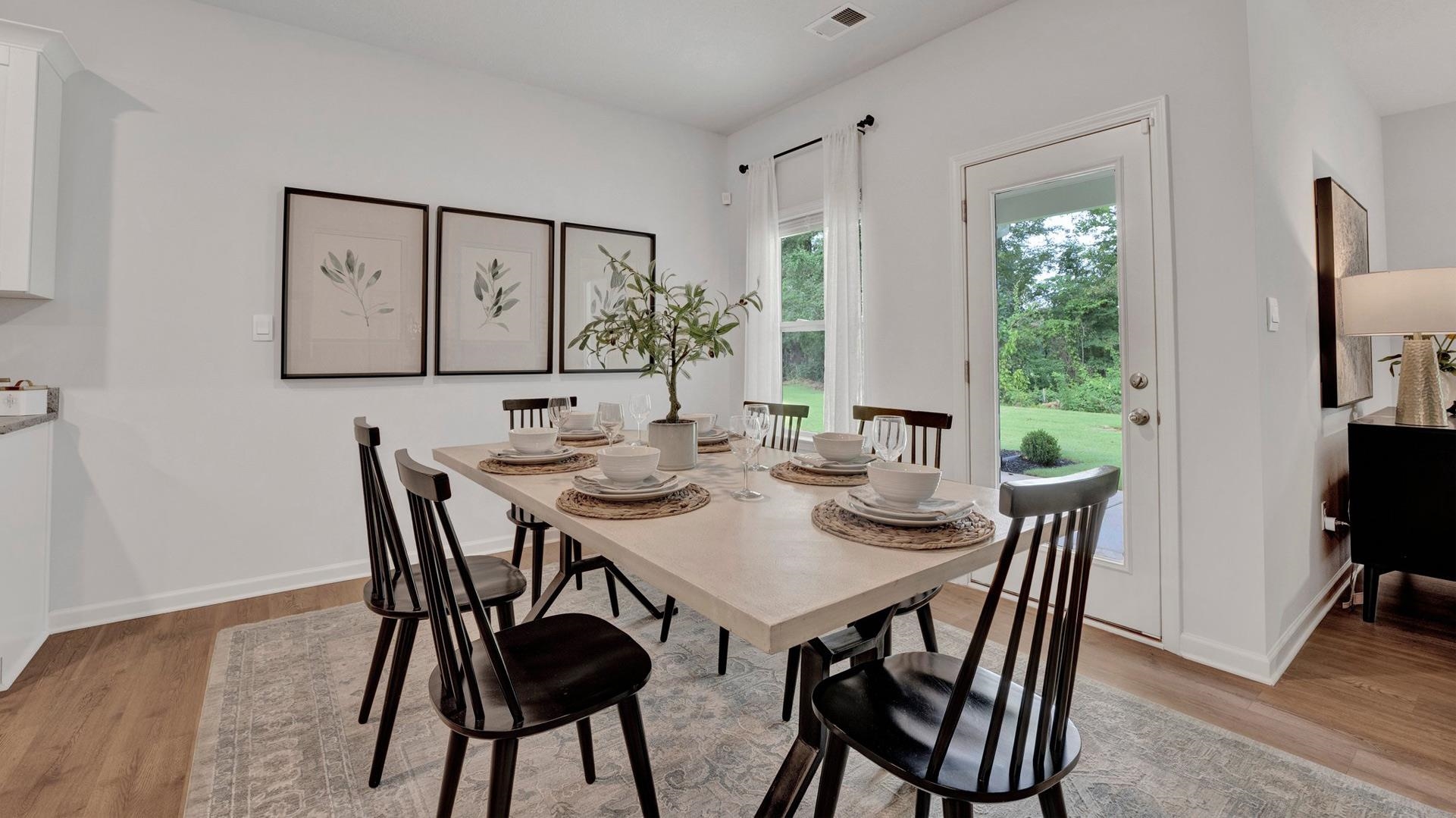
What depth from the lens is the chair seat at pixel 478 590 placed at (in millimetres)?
1588

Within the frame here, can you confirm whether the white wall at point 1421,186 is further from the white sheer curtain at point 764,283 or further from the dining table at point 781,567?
the dining table at point 781,567

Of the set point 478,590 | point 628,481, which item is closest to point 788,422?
point 628,481

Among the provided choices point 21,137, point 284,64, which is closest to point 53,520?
point 21,137

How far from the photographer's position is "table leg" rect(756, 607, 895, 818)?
117 centimetres

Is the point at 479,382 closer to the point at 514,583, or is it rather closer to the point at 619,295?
the point at 619,295

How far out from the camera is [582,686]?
1214 mm

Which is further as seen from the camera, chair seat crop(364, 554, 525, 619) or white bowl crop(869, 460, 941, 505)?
chair seat crop(364, 554, 525, 619)

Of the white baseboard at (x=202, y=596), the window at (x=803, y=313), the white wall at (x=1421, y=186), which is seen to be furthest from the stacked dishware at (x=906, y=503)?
the white wall at (x=1421, y=186)

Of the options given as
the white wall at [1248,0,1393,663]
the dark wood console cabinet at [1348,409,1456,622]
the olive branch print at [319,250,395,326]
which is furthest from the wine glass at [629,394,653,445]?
the dark wood console cabinet at [1348,409,1456,622]

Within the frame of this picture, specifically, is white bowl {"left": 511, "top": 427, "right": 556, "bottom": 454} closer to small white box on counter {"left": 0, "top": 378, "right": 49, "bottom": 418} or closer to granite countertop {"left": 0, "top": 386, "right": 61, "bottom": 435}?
granite countertop {"left": 0, "top": 386, "right": 61, "bottom": 435}

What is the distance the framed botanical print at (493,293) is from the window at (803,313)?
1.46m

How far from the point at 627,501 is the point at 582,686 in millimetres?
400

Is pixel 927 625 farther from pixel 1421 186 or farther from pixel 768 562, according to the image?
pixel 1421 186

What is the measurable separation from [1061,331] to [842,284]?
4.03 feet
